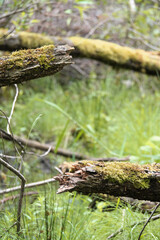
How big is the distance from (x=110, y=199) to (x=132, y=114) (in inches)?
92.1

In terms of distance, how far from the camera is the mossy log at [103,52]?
3.32 m

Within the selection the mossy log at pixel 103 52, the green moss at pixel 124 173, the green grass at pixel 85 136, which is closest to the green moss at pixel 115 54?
the mossy log at pixel 103 52

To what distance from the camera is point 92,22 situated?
17.7 feet

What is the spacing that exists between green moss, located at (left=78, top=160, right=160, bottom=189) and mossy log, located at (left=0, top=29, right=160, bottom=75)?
226 cm

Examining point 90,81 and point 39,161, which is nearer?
point 39,161

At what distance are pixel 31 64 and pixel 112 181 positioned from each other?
560 millimetres

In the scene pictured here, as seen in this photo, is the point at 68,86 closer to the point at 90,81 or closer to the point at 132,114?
the point at 90,81

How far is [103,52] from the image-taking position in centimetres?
347

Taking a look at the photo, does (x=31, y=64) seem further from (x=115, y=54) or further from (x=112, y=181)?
(x=115, y=54)

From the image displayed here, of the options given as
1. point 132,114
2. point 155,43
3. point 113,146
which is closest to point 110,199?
point 113,146

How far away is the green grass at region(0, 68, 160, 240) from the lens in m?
1.58

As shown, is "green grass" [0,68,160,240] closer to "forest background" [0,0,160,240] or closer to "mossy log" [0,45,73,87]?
"forest background" [0,0,160,240]

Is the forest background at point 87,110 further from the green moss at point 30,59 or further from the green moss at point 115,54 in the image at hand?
the green moss at point 30,59

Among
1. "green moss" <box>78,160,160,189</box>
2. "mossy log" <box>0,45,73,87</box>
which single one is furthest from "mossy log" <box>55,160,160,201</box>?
"mossy log" <box>0,45,73,87</box>
